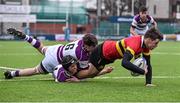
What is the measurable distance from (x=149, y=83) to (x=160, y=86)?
23cm

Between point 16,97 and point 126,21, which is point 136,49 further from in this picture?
point 126,21

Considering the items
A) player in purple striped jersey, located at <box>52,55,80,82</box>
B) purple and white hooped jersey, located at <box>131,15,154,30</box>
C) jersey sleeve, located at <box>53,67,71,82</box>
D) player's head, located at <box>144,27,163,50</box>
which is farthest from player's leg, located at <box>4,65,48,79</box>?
purple and white hooped jersey, located at <box>131,15,154,30</box>

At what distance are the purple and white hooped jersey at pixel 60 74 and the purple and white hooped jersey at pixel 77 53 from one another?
0.87 ft

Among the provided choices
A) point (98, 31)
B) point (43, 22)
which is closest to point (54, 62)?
point (98, 31)

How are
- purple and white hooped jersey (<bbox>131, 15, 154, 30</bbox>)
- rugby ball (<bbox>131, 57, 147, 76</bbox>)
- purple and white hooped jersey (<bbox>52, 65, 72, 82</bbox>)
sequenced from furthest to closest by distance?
purple and white hooped jersey (<bbox>131, 15, 154, 30</bbox>)
purple and white hooped jersey (<bbox>52, 65, 72, 82</bbox>)
rugby ball (<bbox>131, 57, 147, 76</bbox>)

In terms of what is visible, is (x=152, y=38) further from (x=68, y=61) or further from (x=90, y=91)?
(x=68, y=61)

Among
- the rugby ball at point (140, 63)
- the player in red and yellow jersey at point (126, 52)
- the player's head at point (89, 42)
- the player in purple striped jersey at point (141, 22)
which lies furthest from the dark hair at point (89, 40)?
the player in purple striped jersey at point (141, 22)

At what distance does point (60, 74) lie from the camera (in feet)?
33.3

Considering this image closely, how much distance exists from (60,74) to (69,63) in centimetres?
30

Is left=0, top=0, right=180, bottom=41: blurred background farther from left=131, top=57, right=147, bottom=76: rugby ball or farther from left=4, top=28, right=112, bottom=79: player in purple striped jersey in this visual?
left=131, top=57, right=147, bottom=76: rugby ball

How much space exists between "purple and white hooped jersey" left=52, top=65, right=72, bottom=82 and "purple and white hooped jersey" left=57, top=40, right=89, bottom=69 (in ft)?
0.87

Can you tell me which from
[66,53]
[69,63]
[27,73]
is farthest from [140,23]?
[69,63]

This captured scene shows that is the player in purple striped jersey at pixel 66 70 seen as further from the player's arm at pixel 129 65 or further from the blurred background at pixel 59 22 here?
the blurred background at pixel 59 22

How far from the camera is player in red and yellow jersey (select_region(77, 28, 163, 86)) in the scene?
9.11m
